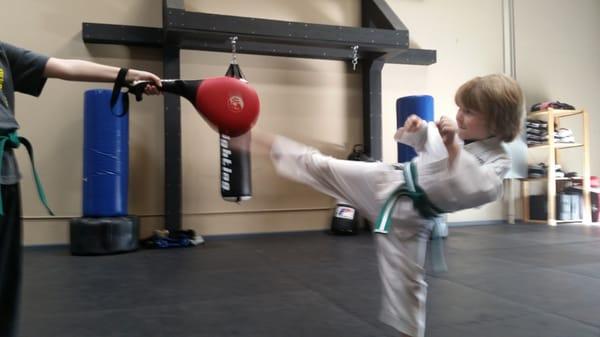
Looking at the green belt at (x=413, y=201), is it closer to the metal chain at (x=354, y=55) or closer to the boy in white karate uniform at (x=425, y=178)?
the boy in white karate uniform at (x=425, y=178)

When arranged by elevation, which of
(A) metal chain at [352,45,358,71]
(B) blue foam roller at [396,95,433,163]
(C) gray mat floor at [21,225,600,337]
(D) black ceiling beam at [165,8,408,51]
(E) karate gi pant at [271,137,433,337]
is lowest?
(C) gray mat floor at [21,225,600,337]

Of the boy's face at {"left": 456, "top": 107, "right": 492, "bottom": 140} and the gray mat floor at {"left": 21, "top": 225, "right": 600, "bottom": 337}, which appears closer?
the boy's face at {"left": 456, "top": 107, "right": 492, "bottom": 140}

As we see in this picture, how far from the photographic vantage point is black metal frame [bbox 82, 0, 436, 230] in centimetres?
402

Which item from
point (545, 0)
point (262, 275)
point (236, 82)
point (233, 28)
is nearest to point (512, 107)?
point (236, 82)

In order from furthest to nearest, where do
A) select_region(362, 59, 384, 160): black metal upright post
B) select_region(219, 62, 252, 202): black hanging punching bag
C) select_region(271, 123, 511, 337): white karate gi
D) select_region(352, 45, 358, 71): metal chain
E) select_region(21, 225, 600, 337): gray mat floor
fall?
select_region(362, 59, 384, 160): black metal upright post → select_region(352, 45, 358, 71): metal chain → select_region(219, 62, 252, 202): black hanging punching bag → select_region(21, 225, 600, 337): gray mat floor → select_region(271, 123, 511, 337): white karate gi

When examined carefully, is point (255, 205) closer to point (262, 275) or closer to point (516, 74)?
point (262, 275)

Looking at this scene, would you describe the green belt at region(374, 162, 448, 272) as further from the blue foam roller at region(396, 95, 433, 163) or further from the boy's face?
the blue foam roller at region(396, 95, 433, 163)

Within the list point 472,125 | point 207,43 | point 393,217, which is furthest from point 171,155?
point 472,125

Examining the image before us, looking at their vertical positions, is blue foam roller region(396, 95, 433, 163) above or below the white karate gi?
above

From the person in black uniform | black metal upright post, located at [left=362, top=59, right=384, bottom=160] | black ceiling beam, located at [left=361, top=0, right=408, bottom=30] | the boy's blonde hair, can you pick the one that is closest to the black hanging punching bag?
black metal upright post, located at [left=362, top=59, right=384, bottom=160]

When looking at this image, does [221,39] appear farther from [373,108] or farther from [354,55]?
[373,108]

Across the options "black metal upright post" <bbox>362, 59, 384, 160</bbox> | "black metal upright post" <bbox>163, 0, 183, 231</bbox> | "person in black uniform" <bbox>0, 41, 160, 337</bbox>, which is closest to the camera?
"person in black uniform" <bbox>0, 41, 160, 337</bbox>

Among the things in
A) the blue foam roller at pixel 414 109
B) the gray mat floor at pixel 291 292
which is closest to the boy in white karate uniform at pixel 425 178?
the gray mat floor at pixel 291 292

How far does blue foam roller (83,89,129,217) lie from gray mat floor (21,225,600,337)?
47 centimetres
